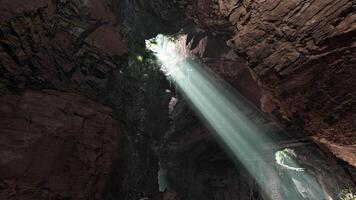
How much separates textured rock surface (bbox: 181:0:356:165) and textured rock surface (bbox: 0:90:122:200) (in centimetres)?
764

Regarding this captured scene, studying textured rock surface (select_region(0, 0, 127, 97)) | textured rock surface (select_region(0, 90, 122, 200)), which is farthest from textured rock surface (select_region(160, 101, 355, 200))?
textured rock surface (select_region(0, 90, 122, 200))

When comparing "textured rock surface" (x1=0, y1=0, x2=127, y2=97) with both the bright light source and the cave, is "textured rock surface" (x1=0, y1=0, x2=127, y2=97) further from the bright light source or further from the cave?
the bright light source

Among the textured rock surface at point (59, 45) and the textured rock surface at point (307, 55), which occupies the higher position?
the textured rock surface at point (59, 45)

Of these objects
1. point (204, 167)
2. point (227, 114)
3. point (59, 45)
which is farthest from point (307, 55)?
point (204, 167)

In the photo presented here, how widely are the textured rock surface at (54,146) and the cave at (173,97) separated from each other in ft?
0.16

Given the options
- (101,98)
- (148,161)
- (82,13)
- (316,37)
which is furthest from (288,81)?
(148,161)

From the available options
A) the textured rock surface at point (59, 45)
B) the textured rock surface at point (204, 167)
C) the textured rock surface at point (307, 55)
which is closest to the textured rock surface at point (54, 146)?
the textured rock surface at point (59, 45)

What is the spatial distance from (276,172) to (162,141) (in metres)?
11.5

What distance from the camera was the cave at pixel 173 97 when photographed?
957 centimetres

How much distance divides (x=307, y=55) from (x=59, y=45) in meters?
11.1

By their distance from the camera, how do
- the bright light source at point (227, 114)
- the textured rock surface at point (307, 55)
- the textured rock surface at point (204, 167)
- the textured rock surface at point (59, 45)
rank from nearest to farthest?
1. the textured rock surface at point (307, 55)
2. the textured rock surface at point (59, 45)
3. the bright light source at point (227, 114)
4. the textured rock surface at point (204, 167)

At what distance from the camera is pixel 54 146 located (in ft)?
38.7

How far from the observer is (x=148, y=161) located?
2308 cm

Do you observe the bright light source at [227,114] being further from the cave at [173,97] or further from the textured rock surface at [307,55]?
the textured rock surface at [307,55]
